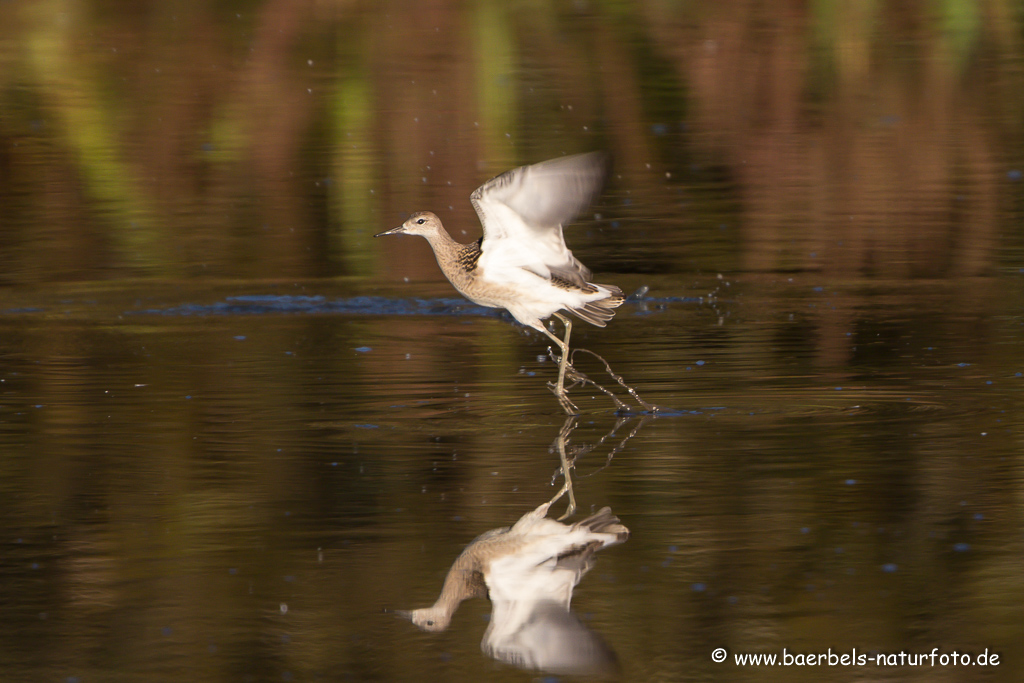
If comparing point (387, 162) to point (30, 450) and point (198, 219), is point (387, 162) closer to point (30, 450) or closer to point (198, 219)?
point (198, 219)

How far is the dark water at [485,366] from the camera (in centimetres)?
568

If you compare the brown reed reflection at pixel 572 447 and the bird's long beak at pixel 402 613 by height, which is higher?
the bird's long beak at pixel 402 613

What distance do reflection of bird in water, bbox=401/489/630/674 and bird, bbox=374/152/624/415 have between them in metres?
1.81

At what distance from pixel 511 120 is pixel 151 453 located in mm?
11375

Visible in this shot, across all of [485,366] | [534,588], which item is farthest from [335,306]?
[534,588]

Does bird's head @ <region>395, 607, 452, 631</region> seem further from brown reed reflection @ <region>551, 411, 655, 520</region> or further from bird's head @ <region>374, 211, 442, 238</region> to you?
bird's head @ <region>374, 211, 442, 238</region>

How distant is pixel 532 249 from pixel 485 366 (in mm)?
1136

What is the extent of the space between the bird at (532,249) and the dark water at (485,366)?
45cm

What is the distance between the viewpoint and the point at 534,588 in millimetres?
5922

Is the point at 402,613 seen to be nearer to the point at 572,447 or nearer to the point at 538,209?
the point at 572,447

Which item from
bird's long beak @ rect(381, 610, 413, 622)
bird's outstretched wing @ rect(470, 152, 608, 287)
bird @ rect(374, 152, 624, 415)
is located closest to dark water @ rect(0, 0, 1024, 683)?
bird's long beak @ rect(381, 610, 413, 622)

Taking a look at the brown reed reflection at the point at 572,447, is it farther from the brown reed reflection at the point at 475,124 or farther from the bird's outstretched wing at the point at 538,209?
the brown reed reflection at the point at 475,124

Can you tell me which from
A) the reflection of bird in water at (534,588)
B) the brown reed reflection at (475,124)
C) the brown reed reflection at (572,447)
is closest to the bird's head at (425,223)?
the brown reed reflection at (572,447)

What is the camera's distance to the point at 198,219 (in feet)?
48.8
